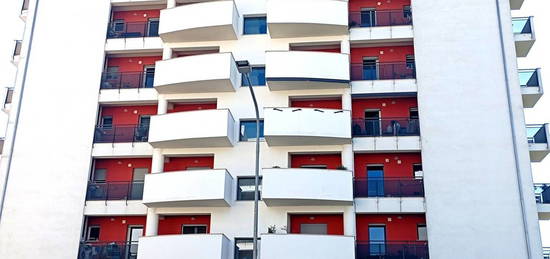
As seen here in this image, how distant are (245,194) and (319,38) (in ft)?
26.1

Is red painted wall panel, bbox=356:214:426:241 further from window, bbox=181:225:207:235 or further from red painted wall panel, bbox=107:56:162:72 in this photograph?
red painted wall panel, bbox=107:56:162:72

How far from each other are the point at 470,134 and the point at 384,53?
5734mm

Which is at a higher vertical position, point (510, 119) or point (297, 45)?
point (297, 45)

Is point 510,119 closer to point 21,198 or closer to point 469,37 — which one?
point 469,37

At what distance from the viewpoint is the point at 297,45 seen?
30.4 metres

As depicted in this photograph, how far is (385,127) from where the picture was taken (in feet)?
93.3

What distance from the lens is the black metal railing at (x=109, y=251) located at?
27.5 meters

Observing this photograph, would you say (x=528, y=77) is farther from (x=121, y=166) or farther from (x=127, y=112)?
(x=121, y=166)

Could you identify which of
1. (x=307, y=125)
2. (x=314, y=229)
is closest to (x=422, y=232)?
(x=314, y=229)

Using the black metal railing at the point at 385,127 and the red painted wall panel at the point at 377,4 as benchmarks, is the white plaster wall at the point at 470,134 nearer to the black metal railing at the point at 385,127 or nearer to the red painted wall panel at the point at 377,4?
the black metal railing at the point at 385,127

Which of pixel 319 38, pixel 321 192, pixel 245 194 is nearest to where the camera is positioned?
pixel 321 192

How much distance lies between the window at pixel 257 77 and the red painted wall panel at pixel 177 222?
638 cm

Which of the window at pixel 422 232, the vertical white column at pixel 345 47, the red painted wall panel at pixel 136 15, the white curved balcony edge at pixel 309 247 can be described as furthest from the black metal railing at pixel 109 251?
the vertical white column at pixel 345 47

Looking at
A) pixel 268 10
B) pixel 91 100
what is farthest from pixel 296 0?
pixel 91 100
